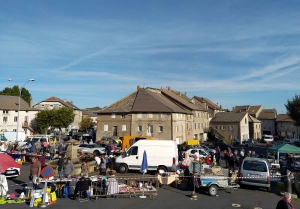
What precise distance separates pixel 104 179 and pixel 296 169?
17.4m

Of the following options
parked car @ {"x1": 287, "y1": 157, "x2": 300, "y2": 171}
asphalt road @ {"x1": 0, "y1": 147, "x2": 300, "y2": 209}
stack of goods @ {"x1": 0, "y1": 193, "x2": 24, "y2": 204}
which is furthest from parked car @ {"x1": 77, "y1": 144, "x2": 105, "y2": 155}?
parked car @ {"x1": 287, "y1": 157, "x2": 300, "y2": 171}

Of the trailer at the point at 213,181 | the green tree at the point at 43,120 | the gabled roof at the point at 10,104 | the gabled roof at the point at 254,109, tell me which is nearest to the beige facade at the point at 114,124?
the green tree at the point at 43,120

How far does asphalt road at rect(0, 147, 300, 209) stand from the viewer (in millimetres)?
→ 10969

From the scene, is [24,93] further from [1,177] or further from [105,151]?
[1,177]

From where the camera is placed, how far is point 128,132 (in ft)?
143

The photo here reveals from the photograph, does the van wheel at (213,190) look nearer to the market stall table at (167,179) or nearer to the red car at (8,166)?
the market stall table at (167,179)

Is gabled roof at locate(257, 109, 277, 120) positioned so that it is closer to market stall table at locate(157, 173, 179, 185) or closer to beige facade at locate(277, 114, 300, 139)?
beige facade at locate(277, 114, 300, 139)

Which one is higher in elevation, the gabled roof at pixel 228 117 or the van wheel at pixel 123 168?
the gabled roof at pixel 228 117

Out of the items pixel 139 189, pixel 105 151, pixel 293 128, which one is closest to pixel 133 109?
pixel 105 151

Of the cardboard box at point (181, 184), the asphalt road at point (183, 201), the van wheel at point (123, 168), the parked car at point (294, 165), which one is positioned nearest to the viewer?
the asphalt road at point (183, 201)

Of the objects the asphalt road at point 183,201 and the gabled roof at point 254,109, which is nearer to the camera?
the asphalt road at point 183,201

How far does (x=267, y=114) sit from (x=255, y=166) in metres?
81.3

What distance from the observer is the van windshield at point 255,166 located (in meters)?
14.3

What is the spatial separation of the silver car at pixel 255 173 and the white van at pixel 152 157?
16.0 ft
